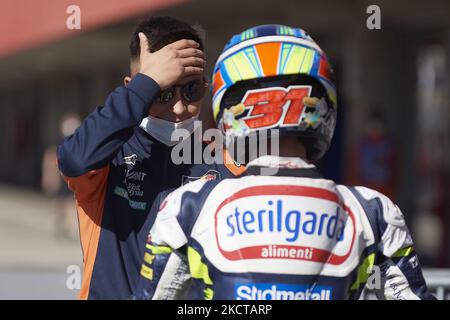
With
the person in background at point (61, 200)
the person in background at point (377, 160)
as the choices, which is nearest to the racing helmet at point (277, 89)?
the person in background at point (377, 160)

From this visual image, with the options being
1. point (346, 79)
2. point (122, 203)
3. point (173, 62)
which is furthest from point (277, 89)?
point (346, 79)

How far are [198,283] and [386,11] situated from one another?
12501 millimetres

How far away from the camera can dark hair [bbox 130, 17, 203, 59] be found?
9.96 ft

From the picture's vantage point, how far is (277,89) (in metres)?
2.37

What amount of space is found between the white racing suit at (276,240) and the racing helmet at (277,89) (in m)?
0.10

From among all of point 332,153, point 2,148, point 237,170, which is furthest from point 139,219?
point 2,148

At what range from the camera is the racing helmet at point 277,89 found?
2.36 meters

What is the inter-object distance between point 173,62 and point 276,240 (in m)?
0.76

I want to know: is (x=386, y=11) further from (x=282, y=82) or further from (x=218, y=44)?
(x=282, y=82)

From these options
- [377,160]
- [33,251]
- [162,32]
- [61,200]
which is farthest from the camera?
[61,200]

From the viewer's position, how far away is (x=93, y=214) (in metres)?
3.06

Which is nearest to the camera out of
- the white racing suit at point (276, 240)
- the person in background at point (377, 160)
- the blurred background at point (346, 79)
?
the white racing suit at point (276, 240)

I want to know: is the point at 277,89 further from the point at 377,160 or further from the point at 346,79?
the point at 346,79

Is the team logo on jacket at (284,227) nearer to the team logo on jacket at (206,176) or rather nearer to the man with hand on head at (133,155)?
the man with hand on head at (133,155)
